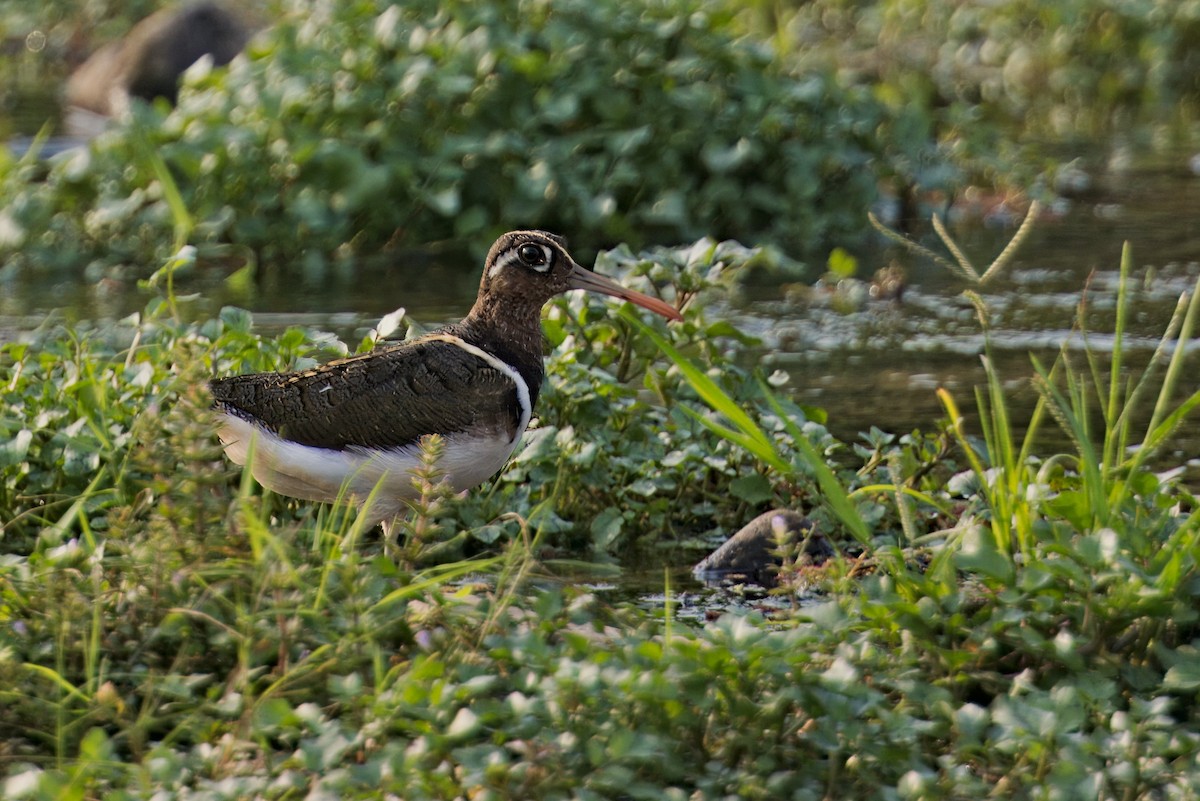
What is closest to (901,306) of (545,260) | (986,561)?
(545,260)

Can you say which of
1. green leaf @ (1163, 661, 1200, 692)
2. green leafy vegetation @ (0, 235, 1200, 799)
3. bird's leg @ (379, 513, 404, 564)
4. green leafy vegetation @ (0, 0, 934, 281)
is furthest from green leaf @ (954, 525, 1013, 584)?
green leafy vegetation @ (0, 0, 934, 281)

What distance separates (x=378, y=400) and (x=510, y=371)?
43cm

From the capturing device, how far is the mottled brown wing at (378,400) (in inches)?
206

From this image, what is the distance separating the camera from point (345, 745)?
12.4ft

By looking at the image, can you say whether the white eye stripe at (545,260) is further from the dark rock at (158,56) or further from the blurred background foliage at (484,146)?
the dark rock at (158,56)

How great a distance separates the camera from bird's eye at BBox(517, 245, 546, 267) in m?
5.68

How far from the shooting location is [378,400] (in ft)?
17.3

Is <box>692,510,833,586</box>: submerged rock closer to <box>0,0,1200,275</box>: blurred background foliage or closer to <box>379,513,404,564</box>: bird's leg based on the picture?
<box>379,513,404,564</box>: bird's leg

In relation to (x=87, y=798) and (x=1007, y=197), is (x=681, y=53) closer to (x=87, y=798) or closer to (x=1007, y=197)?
(x=1007, y=197)

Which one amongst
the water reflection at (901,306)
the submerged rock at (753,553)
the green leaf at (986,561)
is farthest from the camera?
the water reflection at (901,306)

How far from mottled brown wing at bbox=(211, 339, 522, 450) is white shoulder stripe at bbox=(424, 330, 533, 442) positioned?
41mm

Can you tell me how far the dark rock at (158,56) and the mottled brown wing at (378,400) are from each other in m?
10.7

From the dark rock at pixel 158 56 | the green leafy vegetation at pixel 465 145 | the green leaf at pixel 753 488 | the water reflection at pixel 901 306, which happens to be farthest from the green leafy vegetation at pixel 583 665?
the dark rock at pixel 158 56

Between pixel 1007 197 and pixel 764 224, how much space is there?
6.02ft
